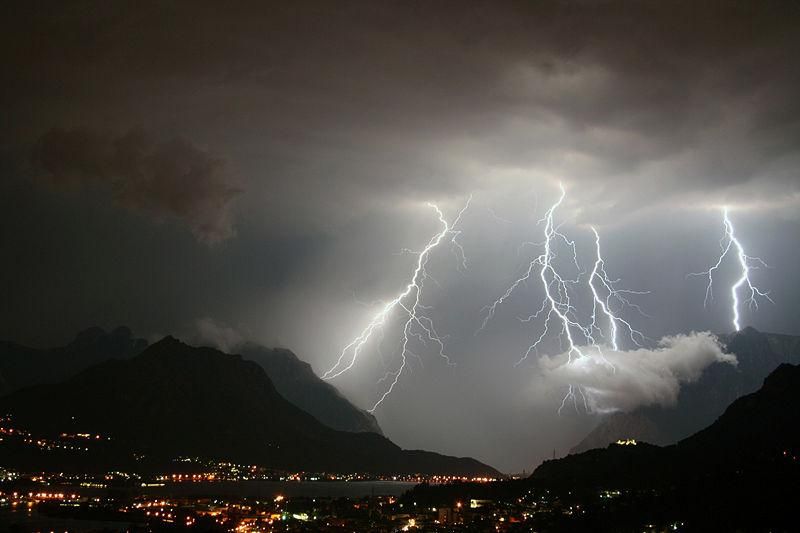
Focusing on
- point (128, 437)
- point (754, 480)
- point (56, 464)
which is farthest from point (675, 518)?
point (128, 437)

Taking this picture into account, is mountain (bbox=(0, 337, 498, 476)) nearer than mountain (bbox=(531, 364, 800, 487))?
No

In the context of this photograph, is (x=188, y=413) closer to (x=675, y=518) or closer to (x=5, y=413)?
(x=5, y=413)

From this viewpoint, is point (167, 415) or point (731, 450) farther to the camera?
point (167, 415)

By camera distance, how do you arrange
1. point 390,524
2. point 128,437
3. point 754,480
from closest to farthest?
point 754,480
point 390,524
point 128,437

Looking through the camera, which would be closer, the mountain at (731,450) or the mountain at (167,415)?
the mountain at (731,450)

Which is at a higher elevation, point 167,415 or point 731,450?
point 167,415
